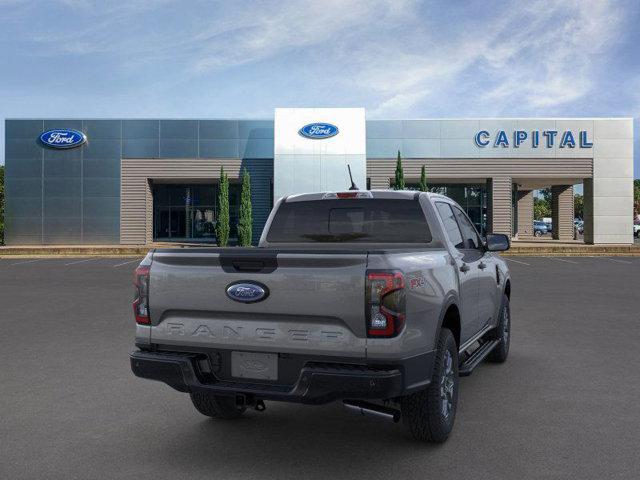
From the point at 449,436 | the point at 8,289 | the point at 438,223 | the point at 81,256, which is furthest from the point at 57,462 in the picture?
the point at 81,256

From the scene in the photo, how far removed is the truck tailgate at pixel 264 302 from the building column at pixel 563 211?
137ft

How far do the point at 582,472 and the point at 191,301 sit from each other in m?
2.70

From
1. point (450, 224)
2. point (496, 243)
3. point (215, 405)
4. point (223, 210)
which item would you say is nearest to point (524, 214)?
point (223, 210)

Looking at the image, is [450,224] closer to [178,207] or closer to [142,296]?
[142,296]

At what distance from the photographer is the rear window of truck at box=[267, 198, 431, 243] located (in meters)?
4.97

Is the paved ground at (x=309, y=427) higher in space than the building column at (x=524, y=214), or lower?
lower

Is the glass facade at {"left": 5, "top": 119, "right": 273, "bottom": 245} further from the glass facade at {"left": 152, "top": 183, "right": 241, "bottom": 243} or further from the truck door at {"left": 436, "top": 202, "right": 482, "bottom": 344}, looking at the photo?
the truck door at {"left": 436, "top": 202, "right": 482, "bottom": 344}

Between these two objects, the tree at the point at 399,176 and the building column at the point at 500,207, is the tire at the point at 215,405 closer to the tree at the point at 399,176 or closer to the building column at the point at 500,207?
the tree at the point at 399,176

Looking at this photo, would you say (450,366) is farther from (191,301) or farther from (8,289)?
(8,289)

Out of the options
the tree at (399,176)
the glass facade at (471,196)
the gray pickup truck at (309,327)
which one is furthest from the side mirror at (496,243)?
the glass facade at (471,196)

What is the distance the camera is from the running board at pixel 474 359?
461cm

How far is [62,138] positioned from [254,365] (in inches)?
1334

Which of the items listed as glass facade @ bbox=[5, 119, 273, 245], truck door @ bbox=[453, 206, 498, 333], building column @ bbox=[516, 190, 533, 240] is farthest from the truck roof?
building column @ bbox=[516, 190, 533, 240]

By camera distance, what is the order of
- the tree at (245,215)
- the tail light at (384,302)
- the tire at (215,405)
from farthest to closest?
the tree at (245,215) < the tire at (215,405) < the tail light at (384,302)
